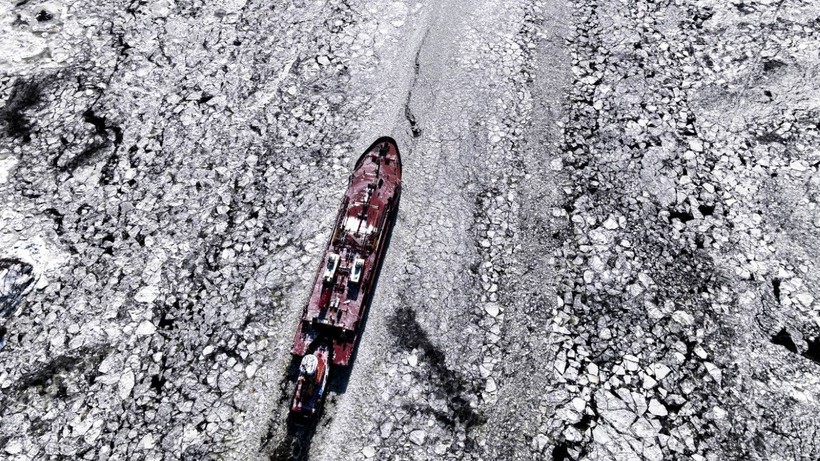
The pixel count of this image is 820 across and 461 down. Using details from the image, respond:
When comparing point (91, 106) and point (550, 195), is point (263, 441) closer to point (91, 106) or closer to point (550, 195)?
point (550, 195)

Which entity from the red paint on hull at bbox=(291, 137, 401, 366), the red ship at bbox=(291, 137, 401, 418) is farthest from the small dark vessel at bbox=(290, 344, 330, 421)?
the red paint on hull at bbox=(291, 137, 401, 366)

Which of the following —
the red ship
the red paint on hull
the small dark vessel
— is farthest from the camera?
the red paint on hull

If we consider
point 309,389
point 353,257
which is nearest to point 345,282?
point 353,257

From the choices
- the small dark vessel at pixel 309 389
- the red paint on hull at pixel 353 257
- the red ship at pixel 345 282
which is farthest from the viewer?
the red paint on hull at pixel 353 257

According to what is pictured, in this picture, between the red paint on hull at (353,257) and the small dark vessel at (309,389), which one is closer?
the small dark vessel at (309,389)

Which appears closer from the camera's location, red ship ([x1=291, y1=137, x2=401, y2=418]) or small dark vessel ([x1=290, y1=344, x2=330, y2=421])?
small dark vessel ([x1=290, y1=344, x2=330, y2=421])

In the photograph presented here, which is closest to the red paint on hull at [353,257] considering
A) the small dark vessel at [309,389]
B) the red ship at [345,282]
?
the red ship at [345,282]

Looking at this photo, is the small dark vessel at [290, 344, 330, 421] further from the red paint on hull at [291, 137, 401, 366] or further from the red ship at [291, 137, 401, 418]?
the red paint on hull at [291, 137, 401, 366]

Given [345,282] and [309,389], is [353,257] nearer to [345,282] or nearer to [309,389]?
[345,282]

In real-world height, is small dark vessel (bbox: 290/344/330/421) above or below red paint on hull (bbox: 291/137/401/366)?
below

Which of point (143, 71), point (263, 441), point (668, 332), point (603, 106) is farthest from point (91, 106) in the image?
point (668, 332)

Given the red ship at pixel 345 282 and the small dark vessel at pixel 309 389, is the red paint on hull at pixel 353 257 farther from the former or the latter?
the small dark vessel at pixel 309 389
